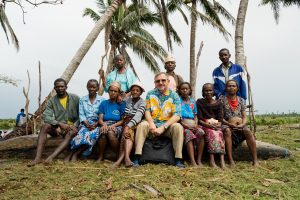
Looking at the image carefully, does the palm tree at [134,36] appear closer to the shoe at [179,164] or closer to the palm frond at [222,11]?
the palm frond at [222,11]

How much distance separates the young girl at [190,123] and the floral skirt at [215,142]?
121 mm

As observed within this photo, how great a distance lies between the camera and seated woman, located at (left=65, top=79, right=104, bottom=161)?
223 inches

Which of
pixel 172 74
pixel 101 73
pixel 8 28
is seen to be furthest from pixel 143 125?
pixel 8 28

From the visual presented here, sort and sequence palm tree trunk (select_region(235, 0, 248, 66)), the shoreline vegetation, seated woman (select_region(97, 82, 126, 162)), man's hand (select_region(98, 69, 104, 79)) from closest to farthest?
seated woman (select_region(97, 82, 126, 162))
man's hand (select_region(98, 69, 104, 79))
palm tree trunk (select_region(235, 0, 248, 66))
the shoreline vegetation

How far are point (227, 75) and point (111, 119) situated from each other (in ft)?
7.88

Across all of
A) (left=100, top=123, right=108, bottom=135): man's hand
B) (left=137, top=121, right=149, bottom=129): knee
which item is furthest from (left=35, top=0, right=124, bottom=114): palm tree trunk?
(left=137, top=121, right=149, bottom=129): knee

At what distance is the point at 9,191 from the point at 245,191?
3008 mm

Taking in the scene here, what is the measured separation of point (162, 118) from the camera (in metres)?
5.52

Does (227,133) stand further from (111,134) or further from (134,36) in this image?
(134,36)

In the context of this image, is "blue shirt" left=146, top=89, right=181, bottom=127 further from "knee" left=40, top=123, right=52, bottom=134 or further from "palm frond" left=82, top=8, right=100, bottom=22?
"palm frond" left=82, top=8, right=100, bottom=22

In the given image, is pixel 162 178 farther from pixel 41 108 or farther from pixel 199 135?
pixel 41 108

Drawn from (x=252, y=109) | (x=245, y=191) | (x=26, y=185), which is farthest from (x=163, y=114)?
(x=252, y=109)

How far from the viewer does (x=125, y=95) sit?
237 inches

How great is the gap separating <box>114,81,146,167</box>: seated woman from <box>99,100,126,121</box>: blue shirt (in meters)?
0.15
